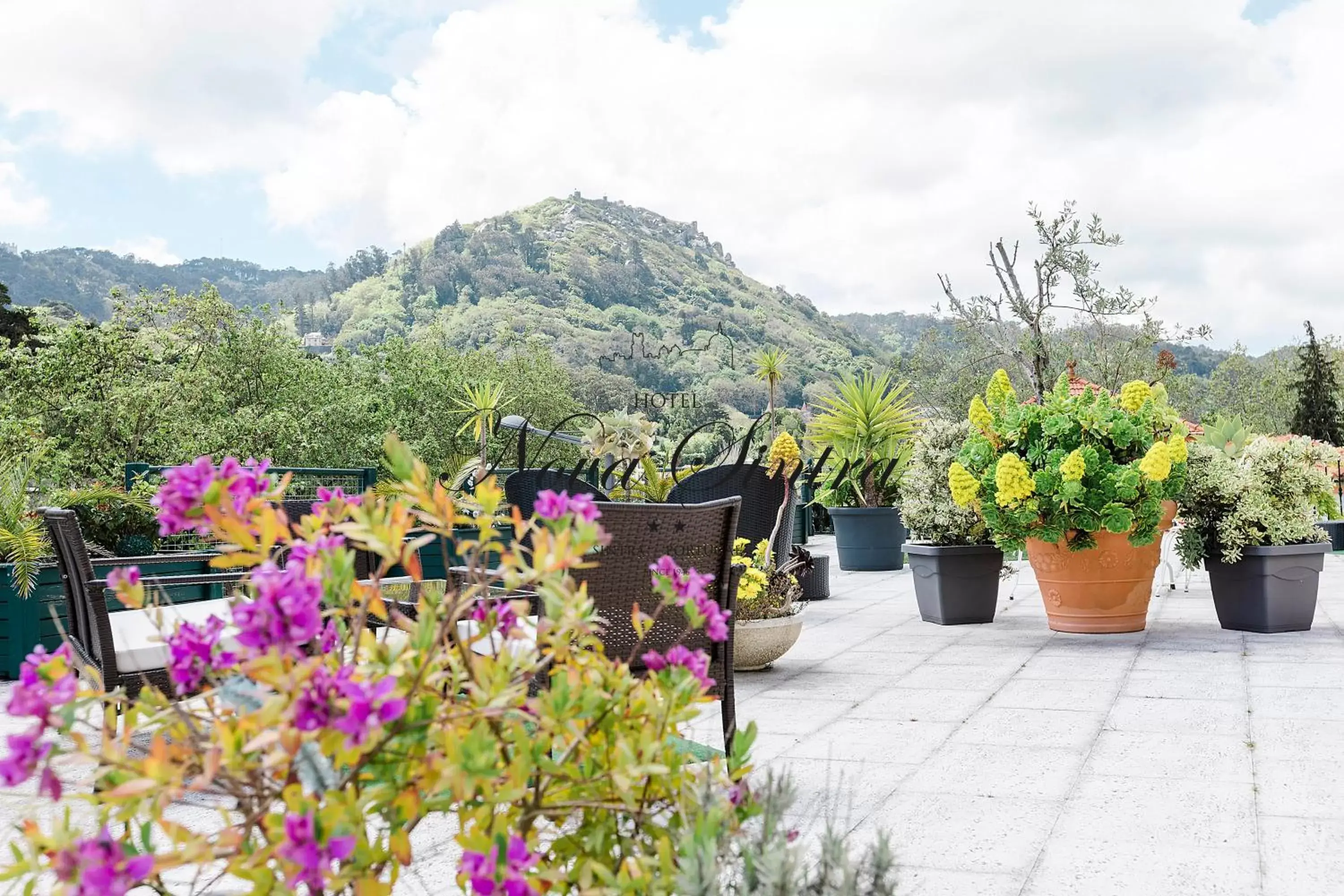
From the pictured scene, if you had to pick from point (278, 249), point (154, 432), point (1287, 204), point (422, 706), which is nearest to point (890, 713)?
point (422, 706)

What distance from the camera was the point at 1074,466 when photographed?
4.82 metres

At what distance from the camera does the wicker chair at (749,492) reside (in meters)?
4.64

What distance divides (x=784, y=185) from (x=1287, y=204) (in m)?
51.7

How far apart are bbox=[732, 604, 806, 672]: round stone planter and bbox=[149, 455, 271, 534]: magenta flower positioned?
11.5ft

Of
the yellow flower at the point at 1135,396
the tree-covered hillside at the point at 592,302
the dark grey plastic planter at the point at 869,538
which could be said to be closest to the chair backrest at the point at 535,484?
the yellow flower at the point at 1135,396

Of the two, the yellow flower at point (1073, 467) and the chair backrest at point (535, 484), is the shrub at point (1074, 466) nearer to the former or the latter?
the yellow flower at point (1073, 467)

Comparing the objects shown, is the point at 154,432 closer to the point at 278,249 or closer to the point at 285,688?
the point at 285,688

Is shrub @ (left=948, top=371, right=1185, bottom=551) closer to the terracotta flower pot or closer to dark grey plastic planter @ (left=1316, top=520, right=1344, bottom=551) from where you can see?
the terracotta flower pot

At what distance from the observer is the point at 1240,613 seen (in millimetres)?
5227

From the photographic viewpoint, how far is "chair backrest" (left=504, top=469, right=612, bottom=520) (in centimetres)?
462

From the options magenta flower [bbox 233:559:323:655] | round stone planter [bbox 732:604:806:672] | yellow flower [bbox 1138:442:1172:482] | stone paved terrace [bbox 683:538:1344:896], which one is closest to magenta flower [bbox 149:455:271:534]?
magenta flower [bbox 233:559:323:655]

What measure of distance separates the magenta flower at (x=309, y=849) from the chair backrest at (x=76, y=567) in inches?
70.4

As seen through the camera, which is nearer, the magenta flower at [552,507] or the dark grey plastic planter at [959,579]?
the magenta flower at [552,507]

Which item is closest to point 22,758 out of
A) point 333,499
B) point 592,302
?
point 333,499
